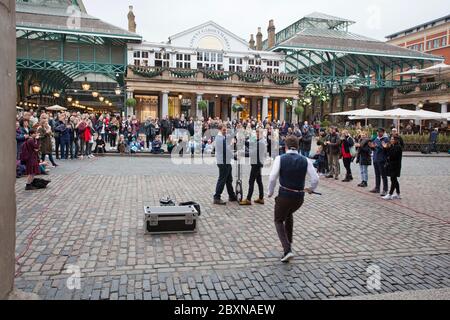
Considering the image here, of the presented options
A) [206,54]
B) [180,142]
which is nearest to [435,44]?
[206,54]

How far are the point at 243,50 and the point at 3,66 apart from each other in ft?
123

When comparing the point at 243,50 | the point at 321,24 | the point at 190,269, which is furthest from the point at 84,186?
the point at 321,24

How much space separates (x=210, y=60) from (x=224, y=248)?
111 feet

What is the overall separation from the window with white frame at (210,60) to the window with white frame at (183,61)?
3.37ft

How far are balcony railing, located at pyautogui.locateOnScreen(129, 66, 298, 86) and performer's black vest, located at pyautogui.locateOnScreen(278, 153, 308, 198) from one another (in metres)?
29.9

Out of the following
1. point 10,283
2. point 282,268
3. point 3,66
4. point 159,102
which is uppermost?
point 159,102

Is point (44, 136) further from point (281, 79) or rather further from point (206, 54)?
point (281, 79)

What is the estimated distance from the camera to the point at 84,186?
1128 centimetres

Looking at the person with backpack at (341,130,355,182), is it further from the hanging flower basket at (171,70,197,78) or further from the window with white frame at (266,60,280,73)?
the window with white frame at (266,60,280,73)

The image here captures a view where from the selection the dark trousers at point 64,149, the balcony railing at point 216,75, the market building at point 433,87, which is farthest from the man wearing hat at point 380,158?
the market building at point 433,87

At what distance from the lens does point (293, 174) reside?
5.68 meters

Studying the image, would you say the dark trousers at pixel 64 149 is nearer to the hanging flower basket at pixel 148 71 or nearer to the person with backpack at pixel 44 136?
the person with backpack at pixel 44 136

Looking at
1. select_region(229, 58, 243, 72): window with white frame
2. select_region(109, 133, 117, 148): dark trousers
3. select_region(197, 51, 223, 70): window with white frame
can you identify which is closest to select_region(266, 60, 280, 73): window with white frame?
select_region(229, 58, 243, 72): window with white frame
